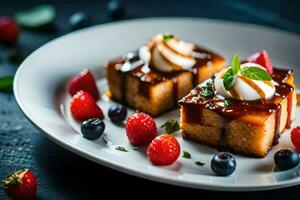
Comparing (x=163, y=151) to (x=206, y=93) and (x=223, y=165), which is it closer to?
(x=223, y=165)

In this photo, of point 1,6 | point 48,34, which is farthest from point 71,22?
point 1,6

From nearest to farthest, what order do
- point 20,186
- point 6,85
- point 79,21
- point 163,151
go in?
point 20,186
point 163,151
point 6,85
point 79,21

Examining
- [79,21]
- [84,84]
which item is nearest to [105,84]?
[84,84]

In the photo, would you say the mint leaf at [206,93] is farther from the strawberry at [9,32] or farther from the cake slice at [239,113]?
the strawberry at [9,32]

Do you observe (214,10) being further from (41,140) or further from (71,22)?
(41,140)

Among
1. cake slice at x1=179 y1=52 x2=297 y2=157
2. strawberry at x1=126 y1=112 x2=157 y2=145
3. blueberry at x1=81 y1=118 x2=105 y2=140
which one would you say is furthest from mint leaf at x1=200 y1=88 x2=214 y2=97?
blueberry at x1=81 y1=118 x2=105 y2=140

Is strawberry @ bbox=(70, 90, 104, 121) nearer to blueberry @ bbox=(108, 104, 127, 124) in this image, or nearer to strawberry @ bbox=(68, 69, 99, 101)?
blueberry @ bbox=(108, 104, 127, 124)
